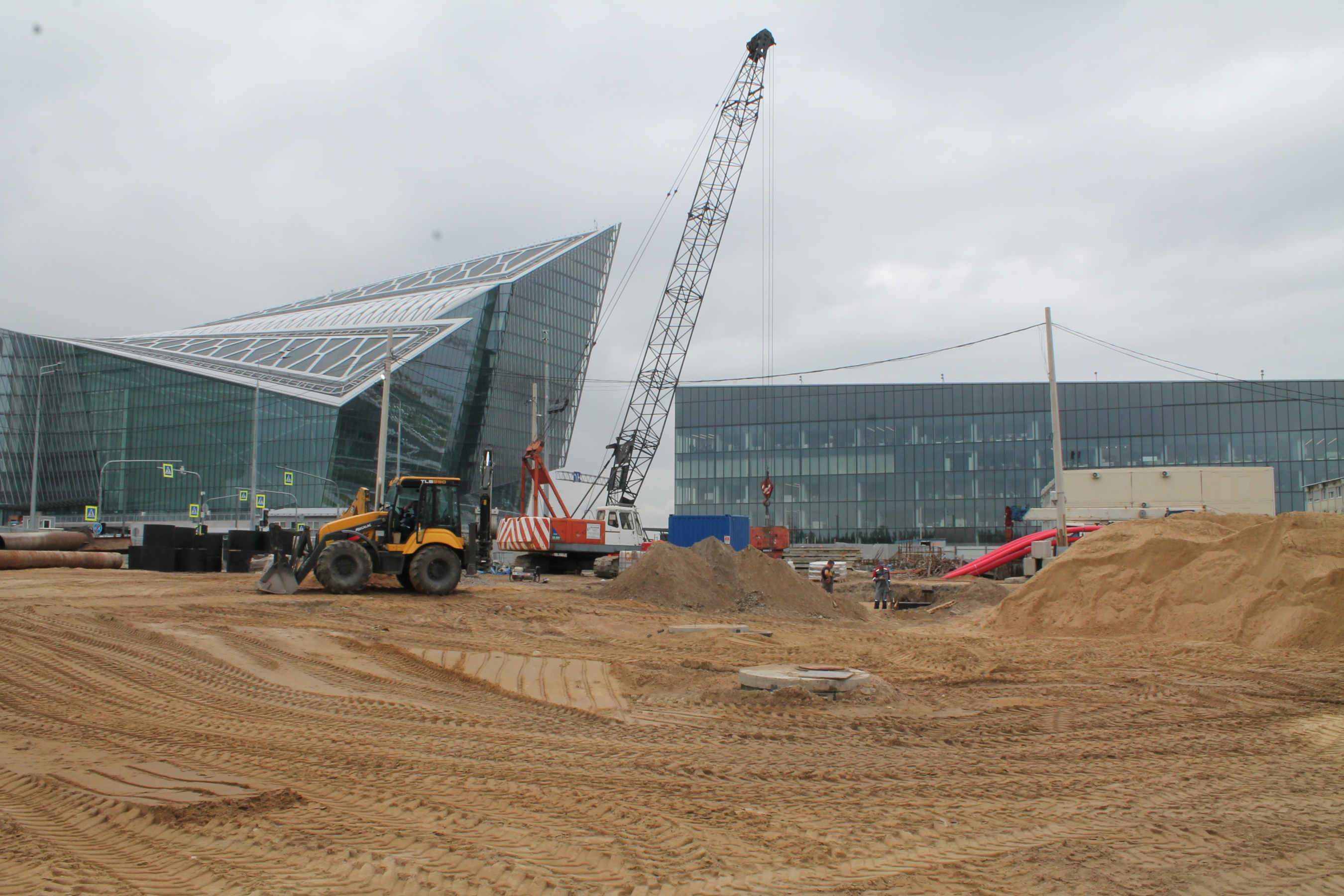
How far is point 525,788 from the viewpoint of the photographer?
240 inches

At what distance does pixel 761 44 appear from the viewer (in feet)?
152

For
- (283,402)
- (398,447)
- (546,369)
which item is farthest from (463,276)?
(398,447)

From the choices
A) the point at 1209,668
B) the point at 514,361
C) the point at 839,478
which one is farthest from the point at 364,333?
the point at 1209,668

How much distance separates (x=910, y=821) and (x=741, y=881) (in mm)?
1648

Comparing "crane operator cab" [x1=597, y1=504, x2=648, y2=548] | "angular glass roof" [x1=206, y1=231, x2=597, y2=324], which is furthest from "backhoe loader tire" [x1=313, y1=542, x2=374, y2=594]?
"angular glass roof" [x1=206, y1=231, x2=597, y2=324]

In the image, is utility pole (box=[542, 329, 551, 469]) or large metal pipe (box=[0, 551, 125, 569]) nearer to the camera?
large metal pipe (box=[0, 551, 125, 569])

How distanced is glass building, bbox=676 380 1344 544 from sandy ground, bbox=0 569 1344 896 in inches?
2373

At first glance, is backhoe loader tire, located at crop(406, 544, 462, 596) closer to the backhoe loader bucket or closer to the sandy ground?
the backhoe loader bucket

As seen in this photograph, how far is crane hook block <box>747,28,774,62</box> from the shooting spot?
46.2m

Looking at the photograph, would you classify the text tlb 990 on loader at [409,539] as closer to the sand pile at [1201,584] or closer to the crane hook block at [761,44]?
the sand pile at [1201,584]

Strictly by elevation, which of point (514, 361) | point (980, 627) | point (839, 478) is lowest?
point (980, 627)

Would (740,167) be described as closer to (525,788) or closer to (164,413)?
(525,788)

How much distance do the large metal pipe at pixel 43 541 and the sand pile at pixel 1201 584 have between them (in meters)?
29.0

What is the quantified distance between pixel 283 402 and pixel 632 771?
7187 centimetres
